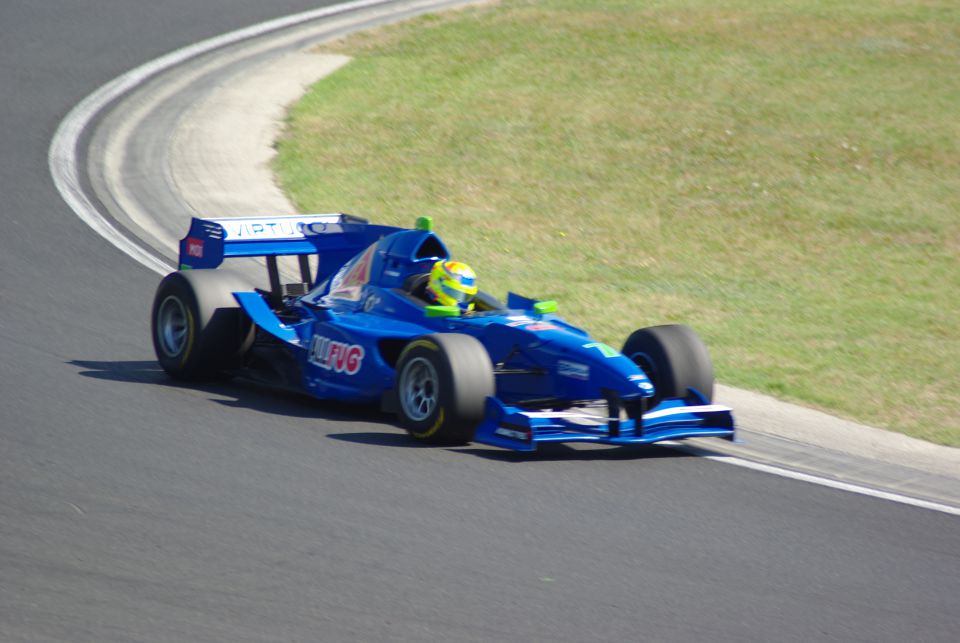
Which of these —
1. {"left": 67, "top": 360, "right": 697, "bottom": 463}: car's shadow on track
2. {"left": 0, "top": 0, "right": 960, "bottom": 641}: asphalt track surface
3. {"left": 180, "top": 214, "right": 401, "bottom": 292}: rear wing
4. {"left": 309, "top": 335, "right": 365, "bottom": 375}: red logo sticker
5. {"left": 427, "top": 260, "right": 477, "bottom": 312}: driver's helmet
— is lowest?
{"left": 0, "top": 0, "right": 960, "bottom": 641}: asphalt track surface

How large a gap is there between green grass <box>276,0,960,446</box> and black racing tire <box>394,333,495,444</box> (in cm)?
312

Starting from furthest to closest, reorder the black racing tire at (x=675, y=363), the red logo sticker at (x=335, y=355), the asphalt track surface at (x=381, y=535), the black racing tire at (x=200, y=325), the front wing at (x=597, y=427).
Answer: the black racing tire at (x=200, y=325)
the red logo sticker at (x=335, y=355)
the black racing tire at (x=675, y=363)
the front wing at (x=597, y=427)
the asphalt track surface at (x=381, y=535)

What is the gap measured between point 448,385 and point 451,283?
1193 millimetres

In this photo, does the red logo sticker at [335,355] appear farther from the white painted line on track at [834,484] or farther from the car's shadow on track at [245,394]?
the white painted line on track at [834,484]

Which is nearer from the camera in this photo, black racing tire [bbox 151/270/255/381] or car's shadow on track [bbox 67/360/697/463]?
car's shadow on track [bbox 67/360/697/463]

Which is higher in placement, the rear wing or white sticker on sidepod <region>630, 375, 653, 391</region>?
the rear wing

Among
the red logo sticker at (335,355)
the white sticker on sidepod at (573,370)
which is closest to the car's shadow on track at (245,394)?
the red logo sticker at (335,355)

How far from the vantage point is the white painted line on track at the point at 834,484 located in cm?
801

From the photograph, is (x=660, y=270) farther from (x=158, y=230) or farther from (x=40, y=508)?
(x=40, y=508)

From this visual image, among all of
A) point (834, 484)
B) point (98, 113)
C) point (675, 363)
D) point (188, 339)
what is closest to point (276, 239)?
point (188, 339)

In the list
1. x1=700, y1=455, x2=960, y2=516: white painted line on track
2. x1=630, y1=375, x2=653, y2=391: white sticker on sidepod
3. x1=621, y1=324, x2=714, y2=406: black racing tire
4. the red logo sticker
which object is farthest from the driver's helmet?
x1=700, y1=455, x2=960, y2=516: white painted line on track

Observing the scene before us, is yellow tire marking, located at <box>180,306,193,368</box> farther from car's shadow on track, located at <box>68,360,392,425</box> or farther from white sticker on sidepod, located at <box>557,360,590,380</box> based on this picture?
white sticker on sidepod, located at <box>557,360,590,380</box>

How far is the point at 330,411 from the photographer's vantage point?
31.0ft

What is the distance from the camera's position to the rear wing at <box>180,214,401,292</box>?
10672mm
